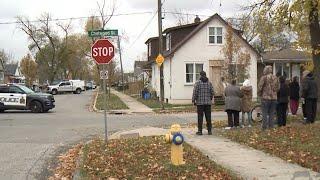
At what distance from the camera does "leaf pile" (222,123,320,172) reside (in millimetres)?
10382

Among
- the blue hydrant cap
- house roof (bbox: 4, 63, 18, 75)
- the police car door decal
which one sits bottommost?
the blue hydrant cap

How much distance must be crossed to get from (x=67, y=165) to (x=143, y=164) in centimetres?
211

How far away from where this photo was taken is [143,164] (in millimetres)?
10055

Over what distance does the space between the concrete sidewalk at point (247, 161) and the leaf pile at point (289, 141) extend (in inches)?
10.0

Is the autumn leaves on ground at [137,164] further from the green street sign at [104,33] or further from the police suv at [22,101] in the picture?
the police suv at [22,101]

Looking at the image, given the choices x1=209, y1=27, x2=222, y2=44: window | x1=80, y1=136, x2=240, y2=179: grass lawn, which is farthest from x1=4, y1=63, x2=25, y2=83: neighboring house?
x1=80, y1=136, x2=240, y2=179: grass lawn

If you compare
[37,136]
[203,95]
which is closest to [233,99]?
[203,95]

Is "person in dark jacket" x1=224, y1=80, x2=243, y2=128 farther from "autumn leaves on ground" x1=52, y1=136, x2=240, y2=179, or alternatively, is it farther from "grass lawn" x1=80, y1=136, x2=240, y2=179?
"grass lawn" x1=80, y1=136, x2=240, y2=179

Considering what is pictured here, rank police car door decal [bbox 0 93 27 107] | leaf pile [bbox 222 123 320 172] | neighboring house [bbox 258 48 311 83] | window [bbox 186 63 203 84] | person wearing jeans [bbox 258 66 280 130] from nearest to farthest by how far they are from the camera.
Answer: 1. leaf pile [bbox 222 123 320 172]
2. person wearing jeans [bbox 258 66 280 130]
3. police car door decal [bbox 0 93 27 107]
4. window [bbox 186 63 203 84]
5. neighboring house [bbox 258 48 311 83]

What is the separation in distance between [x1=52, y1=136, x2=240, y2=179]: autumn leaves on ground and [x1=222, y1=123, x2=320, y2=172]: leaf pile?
161 centimetres

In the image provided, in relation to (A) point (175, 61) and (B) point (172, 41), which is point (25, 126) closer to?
(A) point (175, 61)

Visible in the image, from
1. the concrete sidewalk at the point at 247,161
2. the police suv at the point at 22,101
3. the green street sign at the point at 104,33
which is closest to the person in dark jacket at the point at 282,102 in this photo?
the concrete sidewalk at the point at 247,161

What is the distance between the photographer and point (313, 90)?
16984 mm

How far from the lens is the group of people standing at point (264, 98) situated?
49.0 ft
